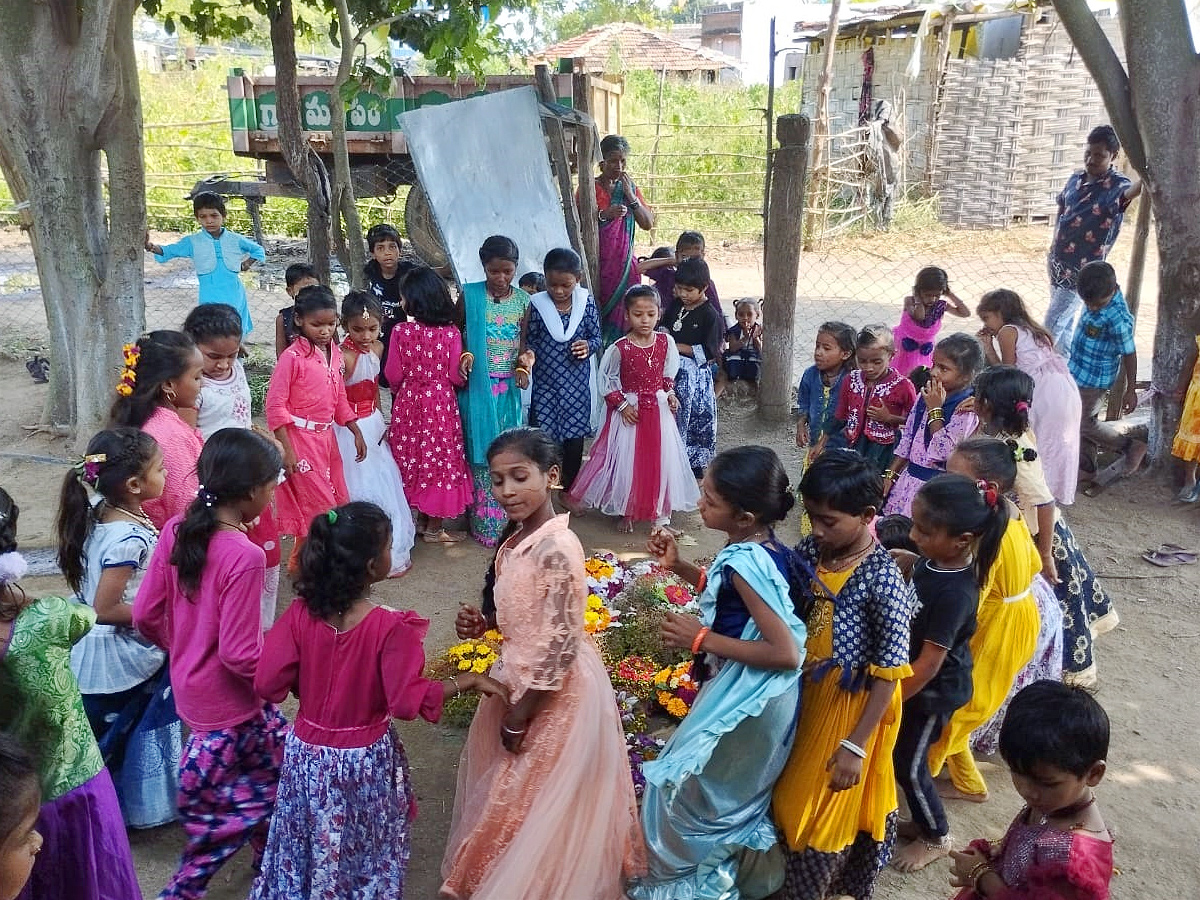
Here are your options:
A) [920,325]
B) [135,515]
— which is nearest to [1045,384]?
[920,325]

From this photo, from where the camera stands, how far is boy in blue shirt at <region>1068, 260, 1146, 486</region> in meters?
5.72

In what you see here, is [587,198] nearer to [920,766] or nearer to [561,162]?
[561,162]

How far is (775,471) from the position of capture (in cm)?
231

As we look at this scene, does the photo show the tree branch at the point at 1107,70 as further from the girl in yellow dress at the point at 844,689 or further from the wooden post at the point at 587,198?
the girl in yellow dress at the point at 844,689

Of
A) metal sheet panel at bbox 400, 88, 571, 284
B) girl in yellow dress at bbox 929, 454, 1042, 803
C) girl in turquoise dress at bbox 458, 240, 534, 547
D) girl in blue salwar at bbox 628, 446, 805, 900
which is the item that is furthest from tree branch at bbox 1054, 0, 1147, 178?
girl in blue salwar at bbox 628, 446, 805, 900

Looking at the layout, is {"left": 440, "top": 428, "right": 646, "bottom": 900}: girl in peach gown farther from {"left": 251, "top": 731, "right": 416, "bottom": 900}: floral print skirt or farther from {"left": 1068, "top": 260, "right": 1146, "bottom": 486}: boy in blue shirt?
{"left": 1068, "top": 260, "right": 1146, "bottom": 486}: boy in blue shirt

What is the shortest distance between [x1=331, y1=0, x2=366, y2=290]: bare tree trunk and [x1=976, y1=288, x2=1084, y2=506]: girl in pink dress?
3.93 meters

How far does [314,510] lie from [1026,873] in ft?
11.0

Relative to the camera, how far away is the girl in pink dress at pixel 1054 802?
1.75m

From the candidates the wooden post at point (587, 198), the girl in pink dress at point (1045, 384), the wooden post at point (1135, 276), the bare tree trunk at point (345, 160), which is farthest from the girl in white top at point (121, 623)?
the wooden post at point (1135, 276)

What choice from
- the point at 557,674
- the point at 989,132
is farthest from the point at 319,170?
the point at 989,132

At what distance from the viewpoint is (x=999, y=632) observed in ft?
9.61

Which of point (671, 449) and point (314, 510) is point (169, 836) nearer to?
point (314, 510)

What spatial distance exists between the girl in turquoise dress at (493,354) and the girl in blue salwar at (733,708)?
269 centimetres
